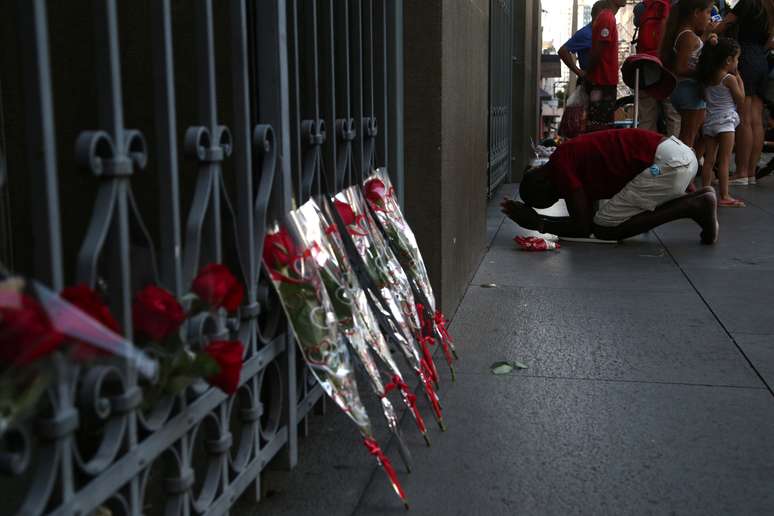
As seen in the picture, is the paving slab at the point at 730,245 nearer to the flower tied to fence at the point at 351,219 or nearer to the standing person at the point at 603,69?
the standing person at the point at 603,69

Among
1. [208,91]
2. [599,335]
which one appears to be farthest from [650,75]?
[208,91]

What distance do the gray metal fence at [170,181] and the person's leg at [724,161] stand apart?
6269 mm

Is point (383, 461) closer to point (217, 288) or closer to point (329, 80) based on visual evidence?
point (217, 288)

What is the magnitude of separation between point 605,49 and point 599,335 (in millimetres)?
5259

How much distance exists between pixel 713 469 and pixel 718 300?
8.29ft

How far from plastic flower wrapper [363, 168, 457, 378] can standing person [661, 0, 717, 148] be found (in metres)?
5.93

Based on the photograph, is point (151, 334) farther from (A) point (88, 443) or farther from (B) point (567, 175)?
(B) point (567, 175)

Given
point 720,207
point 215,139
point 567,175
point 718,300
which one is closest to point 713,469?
point 215,139

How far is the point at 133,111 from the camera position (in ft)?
9.42

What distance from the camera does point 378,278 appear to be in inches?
125

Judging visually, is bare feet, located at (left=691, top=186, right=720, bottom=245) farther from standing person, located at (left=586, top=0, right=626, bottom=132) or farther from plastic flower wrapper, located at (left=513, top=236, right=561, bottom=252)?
standing person, located at (left=586, top=0, right=626, bottom=132)

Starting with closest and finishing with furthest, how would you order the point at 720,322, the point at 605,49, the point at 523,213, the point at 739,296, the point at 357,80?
the point at 357,80 → the point at 720,322 → the point at 739,296 → the point at 523,213 → the point at 605,49

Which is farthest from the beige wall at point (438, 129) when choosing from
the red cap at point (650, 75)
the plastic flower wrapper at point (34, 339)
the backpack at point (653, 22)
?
the backpack at point (653, 22)

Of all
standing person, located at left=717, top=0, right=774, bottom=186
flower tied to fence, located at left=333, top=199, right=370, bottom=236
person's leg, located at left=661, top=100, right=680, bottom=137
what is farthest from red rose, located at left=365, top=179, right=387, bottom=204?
standing person, located at left=717, top=0, right=774, bottom=186
